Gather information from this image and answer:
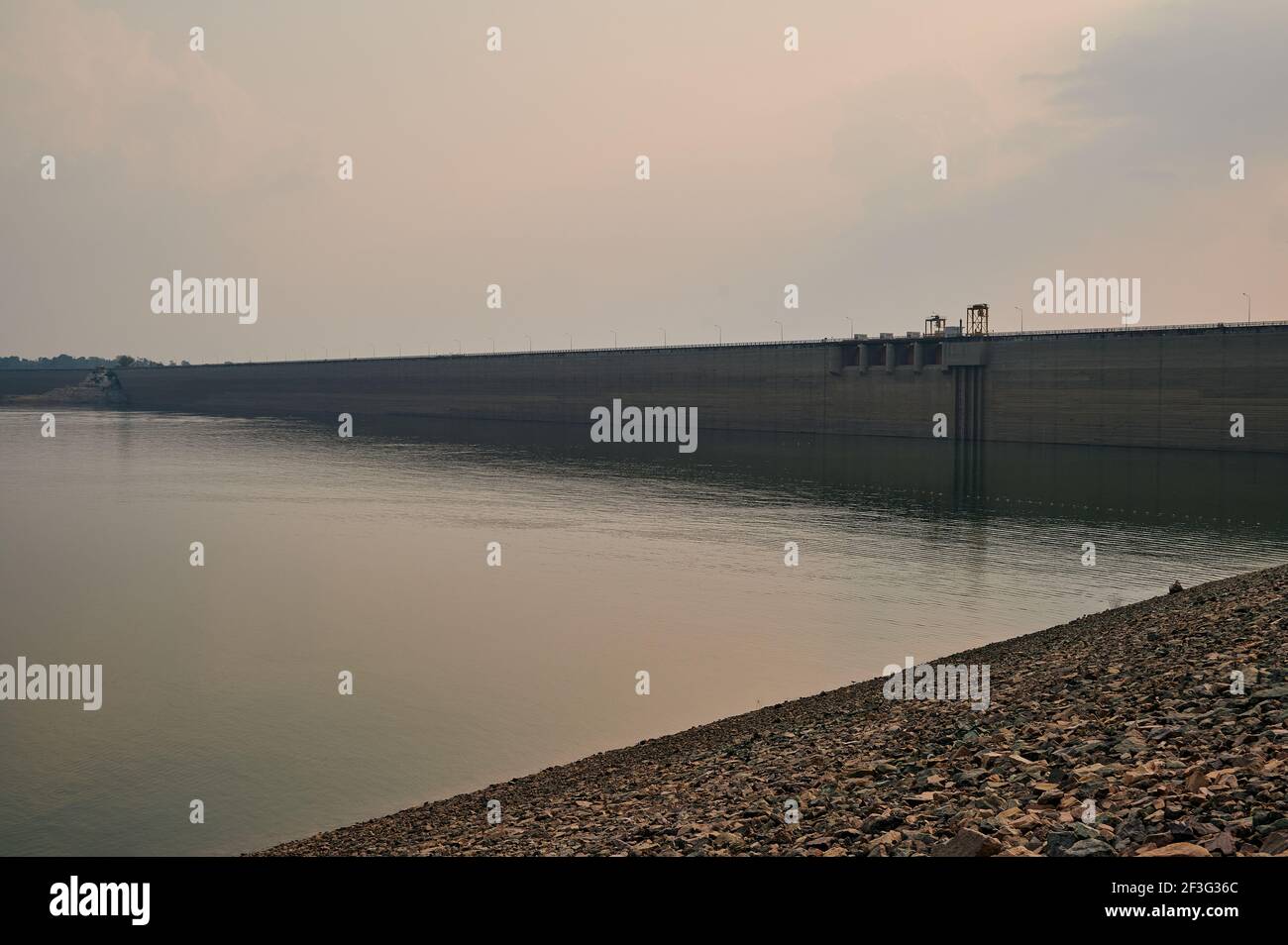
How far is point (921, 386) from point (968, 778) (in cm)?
7796

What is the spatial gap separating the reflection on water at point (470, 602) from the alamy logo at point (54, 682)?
0.42 m

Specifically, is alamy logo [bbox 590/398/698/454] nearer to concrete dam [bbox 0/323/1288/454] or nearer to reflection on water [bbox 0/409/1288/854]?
concrete dam [bbox 0/323/1288/454]

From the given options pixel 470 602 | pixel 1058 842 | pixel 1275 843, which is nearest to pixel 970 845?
pixel 1058 842

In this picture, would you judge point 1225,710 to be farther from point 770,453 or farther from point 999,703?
point 770,453

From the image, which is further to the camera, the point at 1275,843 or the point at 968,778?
the point at 968,778

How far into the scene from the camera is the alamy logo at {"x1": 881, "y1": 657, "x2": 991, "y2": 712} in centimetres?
1509

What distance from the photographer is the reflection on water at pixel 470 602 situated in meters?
15.6

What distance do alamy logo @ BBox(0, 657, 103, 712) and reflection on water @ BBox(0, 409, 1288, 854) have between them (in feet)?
1.39

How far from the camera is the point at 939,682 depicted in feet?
55.6

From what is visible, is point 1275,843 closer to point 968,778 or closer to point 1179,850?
point 1179,850

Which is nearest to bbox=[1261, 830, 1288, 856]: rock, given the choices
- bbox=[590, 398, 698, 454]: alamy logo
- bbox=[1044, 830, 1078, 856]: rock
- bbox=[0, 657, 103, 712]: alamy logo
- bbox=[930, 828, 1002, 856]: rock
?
bbox=[1044, 830, 1078, 856]: rock

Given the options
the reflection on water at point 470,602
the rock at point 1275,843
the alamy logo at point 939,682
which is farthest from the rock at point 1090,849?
the reflection on water at point 470,602
